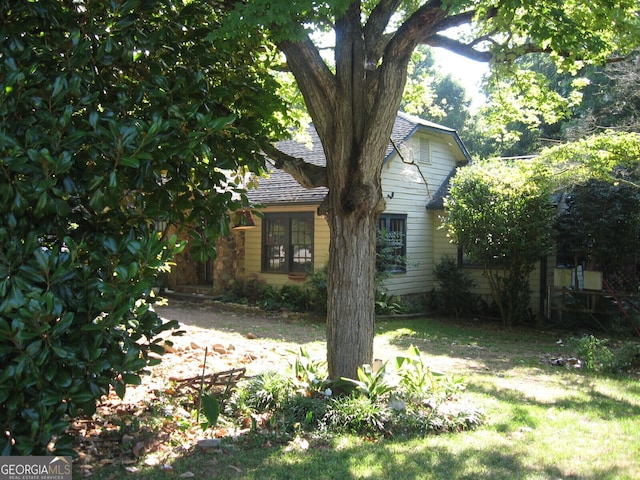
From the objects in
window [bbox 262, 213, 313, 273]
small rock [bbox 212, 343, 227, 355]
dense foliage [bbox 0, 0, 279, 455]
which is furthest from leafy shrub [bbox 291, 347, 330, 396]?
window [bbox 262, 213, 313, 273]

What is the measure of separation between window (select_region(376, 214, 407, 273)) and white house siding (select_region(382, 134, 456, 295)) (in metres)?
0.19

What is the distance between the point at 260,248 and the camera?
58.4ft

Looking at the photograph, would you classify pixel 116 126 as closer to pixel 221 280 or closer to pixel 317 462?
pixel 317 462

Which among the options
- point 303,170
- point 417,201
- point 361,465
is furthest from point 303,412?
point 417,201

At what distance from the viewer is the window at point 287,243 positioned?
55.6 ft

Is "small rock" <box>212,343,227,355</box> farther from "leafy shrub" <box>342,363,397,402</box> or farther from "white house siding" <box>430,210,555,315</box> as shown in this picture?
"white house siding" <box>430,210,555,315</box>

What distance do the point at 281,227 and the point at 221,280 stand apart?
2678 mm

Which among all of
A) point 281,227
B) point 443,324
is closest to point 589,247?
point 443,324

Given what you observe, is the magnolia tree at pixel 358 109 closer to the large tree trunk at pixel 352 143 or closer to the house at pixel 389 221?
the large tree trunk at pixel 352 143

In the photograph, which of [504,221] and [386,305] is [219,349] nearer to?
[386,305]

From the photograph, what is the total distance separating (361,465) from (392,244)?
469 inches

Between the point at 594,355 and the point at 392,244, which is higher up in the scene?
the point at 392,244

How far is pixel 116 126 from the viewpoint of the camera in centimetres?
347

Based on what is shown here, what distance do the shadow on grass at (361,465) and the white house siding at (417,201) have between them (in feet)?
37.3
